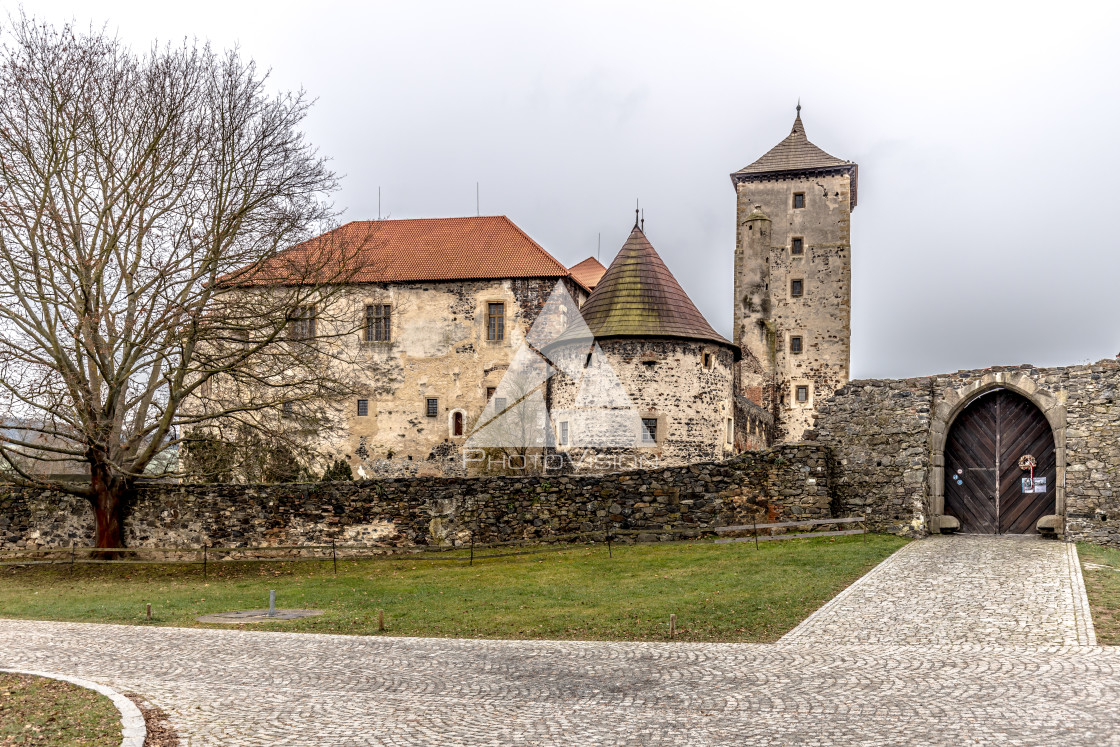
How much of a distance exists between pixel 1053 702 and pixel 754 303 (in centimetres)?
4040

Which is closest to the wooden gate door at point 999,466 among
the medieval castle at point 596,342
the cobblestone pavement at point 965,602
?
the cobblestone pavement at point 965,602

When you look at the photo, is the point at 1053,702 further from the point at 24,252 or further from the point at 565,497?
the point at 24,252

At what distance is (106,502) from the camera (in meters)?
23.0

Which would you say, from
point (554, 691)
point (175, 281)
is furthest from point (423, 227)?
point (554, 691)

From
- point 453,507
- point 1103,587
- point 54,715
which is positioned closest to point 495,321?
point 453,507

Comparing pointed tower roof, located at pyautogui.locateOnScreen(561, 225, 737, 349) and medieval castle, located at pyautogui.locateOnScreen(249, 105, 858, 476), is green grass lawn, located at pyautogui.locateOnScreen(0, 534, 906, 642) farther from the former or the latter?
pointed tower roof, located at pyautogui.locateOnScreen(561, 225, 737, 349)

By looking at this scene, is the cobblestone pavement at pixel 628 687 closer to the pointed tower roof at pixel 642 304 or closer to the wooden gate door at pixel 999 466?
the wooden gate door at pixel 999 466

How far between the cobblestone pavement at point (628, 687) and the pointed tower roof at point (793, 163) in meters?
37.7

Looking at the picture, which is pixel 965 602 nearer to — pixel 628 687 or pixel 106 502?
pixel 628 687

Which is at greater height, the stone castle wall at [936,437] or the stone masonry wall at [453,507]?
the stone castle wall at [936,437]

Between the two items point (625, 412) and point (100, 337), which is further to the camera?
point (625, 412)

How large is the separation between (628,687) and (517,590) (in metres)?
7.49

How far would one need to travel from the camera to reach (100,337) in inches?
818

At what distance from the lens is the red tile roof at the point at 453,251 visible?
39.1 meters
